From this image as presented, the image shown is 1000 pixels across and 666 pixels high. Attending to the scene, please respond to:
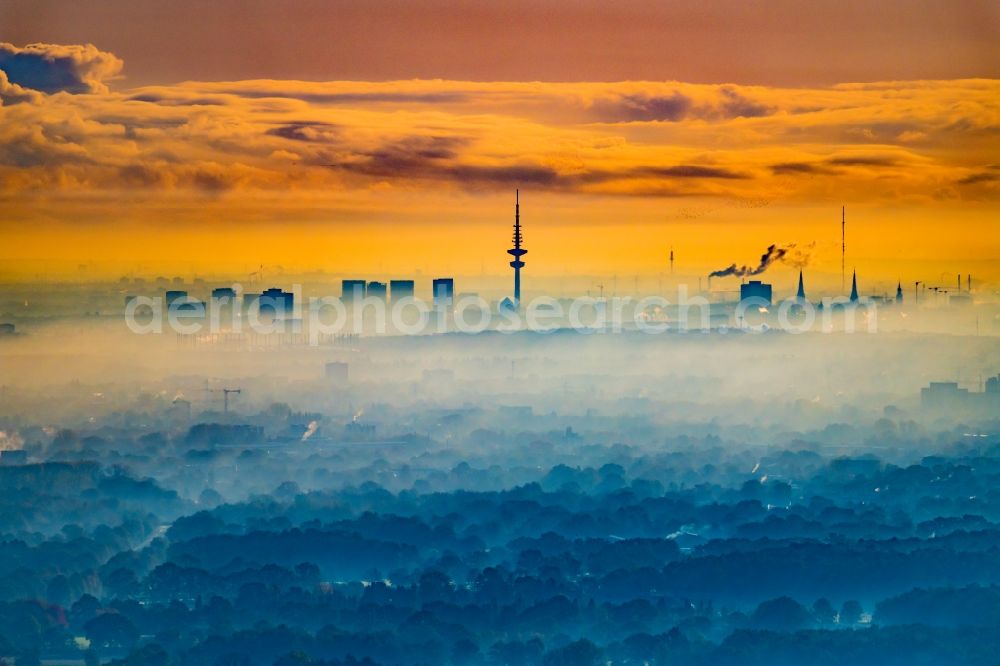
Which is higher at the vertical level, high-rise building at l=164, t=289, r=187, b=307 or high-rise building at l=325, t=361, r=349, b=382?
high-rise building at l=164, t=289, r=187, b=307

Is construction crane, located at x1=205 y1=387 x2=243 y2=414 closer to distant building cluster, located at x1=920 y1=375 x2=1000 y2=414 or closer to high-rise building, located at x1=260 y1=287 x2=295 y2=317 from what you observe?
high-rise building, located at x1=260 y1=287 x2=295 y2=317

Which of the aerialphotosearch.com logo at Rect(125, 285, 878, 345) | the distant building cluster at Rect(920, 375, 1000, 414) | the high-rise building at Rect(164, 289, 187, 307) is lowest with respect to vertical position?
the distant building cluster at Rect(920, 375, 1000, 414)

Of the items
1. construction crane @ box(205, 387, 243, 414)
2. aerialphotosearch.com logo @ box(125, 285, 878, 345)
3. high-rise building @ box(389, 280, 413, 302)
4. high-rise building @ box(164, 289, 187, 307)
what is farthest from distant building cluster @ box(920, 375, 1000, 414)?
high-rise building @ box(164, 289, 187, 307)

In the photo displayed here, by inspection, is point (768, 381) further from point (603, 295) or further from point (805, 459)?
point (603, 295)

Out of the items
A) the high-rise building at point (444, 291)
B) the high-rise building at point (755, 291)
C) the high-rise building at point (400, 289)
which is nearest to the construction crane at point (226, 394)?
the high-rise building at point (400, 289)

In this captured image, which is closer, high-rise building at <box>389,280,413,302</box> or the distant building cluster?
high-rise building at <box>389,280,413,302</box>

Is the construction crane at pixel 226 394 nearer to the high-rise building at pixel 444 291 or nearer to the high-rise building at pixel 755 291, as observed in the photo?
the high-rise building at pixel 444 291

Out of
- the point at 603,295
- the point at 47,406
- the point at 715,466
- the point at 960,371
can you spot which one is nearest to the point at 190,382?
the point at 47,406
